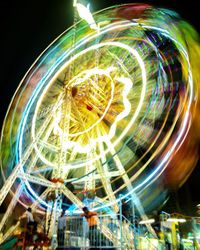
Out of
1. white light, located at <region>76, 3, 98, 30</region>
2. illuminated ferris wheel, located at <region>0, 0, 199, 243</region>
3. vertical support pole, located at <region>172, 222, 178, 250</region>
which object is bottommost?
vertical support pole, located at <region>172, 222, 178, 250</region>

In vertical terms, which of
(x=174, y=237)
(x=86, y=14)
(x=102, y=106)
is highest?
(x=86, y=14)

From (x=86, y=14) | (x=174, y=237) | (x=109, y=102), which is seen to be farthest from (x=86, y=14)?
(x=174, y=237)

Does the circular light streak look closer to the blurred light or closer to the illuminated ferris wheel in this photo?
the illuminated ferris wheel

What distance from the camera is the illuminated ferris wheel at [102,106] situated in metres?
13.5

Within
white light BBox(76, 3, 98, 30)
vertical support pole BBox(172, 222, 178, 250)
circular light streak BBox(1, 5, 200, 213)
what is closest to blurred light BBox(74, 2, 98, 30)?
white light BBox(76, 3, 98, 30)

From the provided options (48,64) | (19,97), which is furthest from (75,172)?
(48,64)

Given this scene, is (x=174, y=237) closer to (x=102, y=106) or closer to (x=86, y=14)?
(x=102, y=106)

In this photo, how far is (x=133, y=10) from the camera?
625 inches

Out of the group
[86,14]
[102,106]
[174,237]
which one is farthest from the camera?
[86,14]

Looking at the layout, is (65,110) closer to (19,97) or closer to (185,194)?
(19,97)

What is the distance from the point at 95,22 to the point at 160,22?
13.2 feet

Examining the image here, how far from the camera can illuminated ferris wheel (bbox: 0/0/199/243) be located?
13.5m

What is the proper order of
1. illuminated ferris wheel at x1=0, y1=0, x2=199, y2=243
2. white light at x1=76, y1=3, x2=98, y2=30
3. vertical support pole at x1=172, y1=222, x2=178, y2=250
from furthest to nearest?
white light at x1=76, y1=3, x2=98, y2=30 < illuminated ferris wheel at x1=0, y1=0, x2=199, y2=243 < vertical support pole at x1=172, y1=222, x2=178, y2=250

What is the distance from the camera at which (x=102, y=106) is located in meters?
14.8
